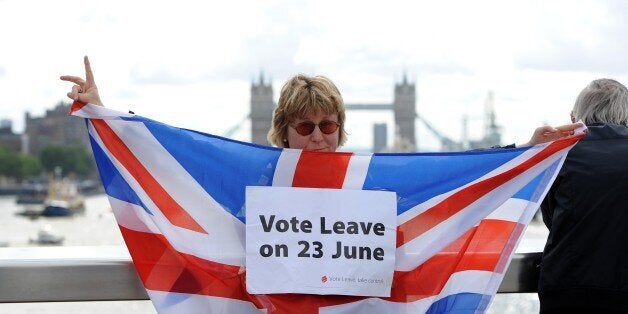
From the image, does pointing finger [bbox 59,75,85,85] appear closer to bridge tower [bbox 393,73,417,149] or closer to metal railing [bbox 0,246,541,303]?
metal railing [bbox 0,246,541,303]

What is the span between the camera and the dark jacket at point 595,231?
2.00 m

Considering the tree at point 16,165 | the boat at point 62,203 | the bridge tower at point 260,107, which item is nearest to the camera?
the boat at point 62,203

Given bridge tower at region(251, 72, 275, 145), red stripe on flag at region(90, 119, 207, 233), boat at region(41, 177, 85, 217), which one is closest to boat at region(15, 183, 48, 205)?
boat at region(41, 177, 85, 217)

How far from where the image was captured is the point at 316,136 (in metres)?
1.93

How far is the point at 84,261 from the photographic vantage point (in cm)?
205

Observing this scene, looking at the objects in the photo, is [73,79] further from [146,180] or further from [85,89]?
[146,180]

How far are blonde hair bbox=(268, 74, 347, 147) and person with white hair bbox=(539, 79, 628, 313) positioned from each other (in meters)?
0.49

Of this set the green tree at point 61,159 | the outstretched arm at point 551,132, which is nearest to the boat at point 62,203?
the green tree at point 61,159

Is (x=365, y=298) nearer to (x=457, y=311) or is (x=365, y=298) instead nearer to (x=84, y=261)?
(x=457, y=311)

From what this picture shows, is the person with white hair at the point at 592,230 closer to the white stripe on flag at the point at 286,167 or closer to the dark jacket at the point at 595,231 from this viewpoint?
the dark jacket at the point at 595,231

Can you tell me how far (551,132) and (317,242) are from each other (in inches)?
22.1

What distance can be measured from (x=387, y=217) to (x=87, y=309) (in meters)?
0.68

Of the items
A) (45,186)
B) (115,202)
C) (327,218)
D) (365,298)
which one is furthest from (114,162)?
(45,186)

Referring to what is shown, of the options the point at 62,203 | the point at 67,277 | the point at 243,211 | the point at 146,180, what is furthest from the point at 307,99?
the point at 62,203
